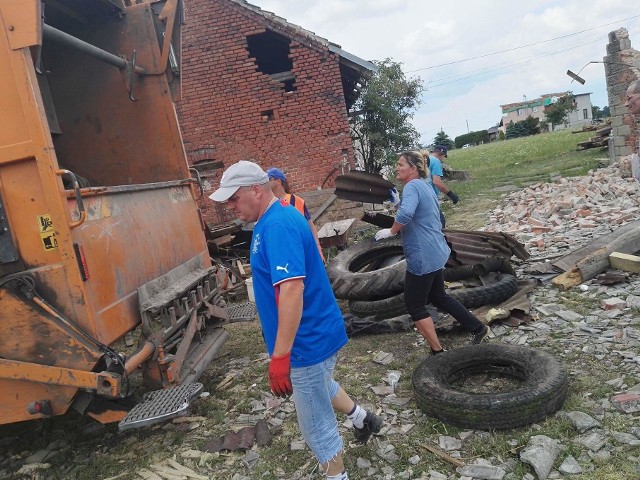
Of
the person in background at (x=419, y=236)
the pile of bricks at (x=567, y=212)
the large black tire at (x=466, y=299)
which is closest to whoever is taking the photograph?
the person in background at (x=419, y=236)

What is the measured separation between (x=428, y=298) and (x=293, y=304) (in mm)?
2282

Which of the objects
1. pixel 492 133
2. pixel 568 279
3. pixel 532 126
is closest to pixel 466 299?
pixel 568 279

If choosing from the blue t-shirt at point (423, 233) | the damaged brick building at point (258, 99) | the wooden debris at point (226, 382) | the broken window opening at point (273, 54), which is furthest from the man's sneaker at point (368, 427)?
the broken window opening at point (273, 54)

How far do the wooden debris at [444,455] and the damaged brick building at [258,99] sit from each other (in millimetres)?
8956

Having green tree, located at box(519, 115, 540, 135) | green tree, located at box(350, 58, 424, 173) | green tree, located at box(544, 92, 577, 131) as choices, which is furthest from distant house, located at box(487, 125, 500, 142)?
green tree, located at box(350, 58, 424, 173)

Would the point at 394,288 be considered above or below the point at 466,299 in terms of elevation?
above

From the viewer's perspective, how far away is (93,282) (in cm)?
314

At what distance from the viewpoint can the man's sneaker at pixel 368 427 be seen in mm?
3174

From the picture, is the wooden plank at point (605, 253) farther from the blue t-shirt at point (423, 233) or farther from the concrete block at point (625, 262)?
the blue t-shirt at point (423, 233)

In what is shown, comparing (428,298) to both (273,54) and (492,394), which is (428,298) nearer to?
(492,394)

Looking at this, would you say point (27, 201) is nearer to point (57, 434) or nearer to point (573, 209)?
point (57, 434)

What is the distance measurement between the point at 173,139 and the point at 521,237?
5775mm

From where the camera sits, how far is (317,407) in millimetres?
2596

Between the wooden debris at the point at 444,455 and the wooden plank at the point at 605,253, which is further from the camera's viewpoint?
the wooden plank at the point at 605,253
